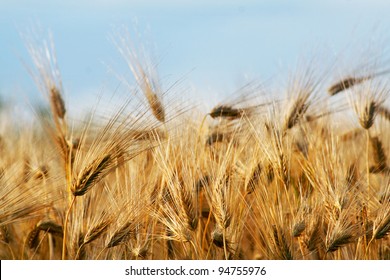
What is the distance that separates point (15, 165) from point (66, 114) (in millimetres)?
297

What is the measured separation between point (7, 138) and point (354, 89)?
1.71 meters

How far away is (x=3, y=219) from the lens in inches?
84.5

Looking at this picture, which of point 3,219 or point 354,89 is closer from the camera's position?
point 3,219

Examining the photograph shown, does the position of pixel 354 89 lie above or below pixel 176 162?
above

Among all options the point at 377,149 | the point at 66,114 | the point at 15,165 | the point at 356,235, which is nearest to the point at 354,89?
the point at 377,149

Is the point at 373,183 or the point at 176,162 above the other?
the point at 176,162

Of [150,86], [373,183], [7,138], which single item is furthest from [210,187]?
[7,138]
